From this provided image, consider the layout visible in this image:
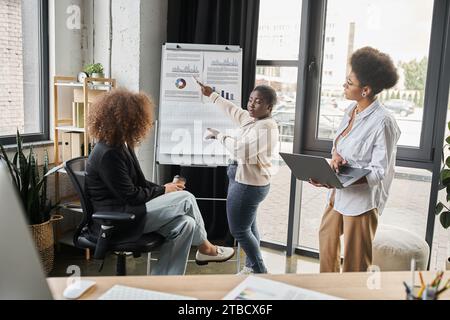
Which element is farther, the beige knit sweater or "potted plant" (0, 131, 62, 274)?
"potted plant" (0, 131, 62, 274)

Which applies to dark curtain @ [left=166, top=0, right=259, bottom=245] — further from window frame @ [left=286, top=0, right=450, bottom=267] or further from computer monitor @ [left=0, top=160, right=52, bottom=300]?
computer monitor @ [left=0, top=160, right=52, bottom=300]

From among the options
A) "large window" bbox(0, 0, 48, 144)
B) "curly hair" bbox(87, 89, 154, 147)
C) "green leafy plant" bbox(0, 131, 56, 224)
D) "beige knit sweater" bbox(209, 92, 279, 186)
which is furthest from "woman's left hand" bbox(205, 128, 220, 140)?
"large window" bbox(0, 0, 48, 144)

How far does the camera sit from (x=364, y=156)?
86.5 inches

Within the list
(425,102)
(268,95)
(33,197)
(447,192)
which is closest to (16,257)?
(268,95)

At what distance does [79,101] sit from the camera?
340 cm

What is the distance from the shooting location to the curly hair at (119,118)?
2277 millimetres

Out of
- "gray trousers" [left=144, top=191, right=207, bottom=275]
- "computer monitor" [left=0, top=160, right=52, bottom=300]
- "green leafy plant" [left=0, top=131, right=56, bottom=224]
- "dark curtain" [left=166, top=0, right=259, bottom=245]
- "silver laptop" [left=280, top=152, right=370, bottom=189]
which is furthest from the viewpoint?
"dark curtain" [left=166, top=0, right=259, bottom=245]

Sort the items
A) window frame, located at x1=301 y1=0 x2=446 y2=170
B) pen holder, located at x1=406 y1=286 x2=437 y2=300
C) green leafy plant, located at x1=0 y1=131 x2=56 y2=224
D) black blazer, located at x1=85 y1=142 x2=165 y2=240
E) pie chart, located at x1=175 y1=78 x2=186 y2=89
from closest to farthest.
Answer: pen holder, located at x1=406 y1=286 x2=437 y2=300 → black blazer, located at x1=85 y1=142 x2=165 y2=240 → green leafy plant, located at x1=0 y1=131 x2=56 y2=224 → window frame, located at x1=301 y1=0 x2=446 y2=170 → pie chart, located at x1=175 y1=78 x2=186 y2=89

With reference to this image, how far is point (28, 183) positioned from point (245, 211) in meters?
1.53

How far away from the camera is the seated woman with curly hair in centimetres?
221

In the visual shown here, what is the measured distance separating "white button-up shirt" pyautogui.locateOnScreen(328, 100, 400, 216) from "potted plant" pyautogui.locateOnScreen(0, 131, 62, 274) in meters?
2.06

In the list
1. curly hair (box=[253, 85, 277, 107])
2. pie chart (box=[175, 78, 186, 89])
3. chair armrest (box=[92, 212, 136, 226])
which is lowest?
chair armrest (box=[92, 212, 136, 226])

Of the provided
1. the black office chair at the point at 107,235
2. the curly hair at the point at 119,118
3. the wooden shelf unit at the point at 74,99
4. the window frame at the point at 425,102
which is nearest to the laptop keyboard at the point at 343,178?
the black office chair at the point at 107,235
